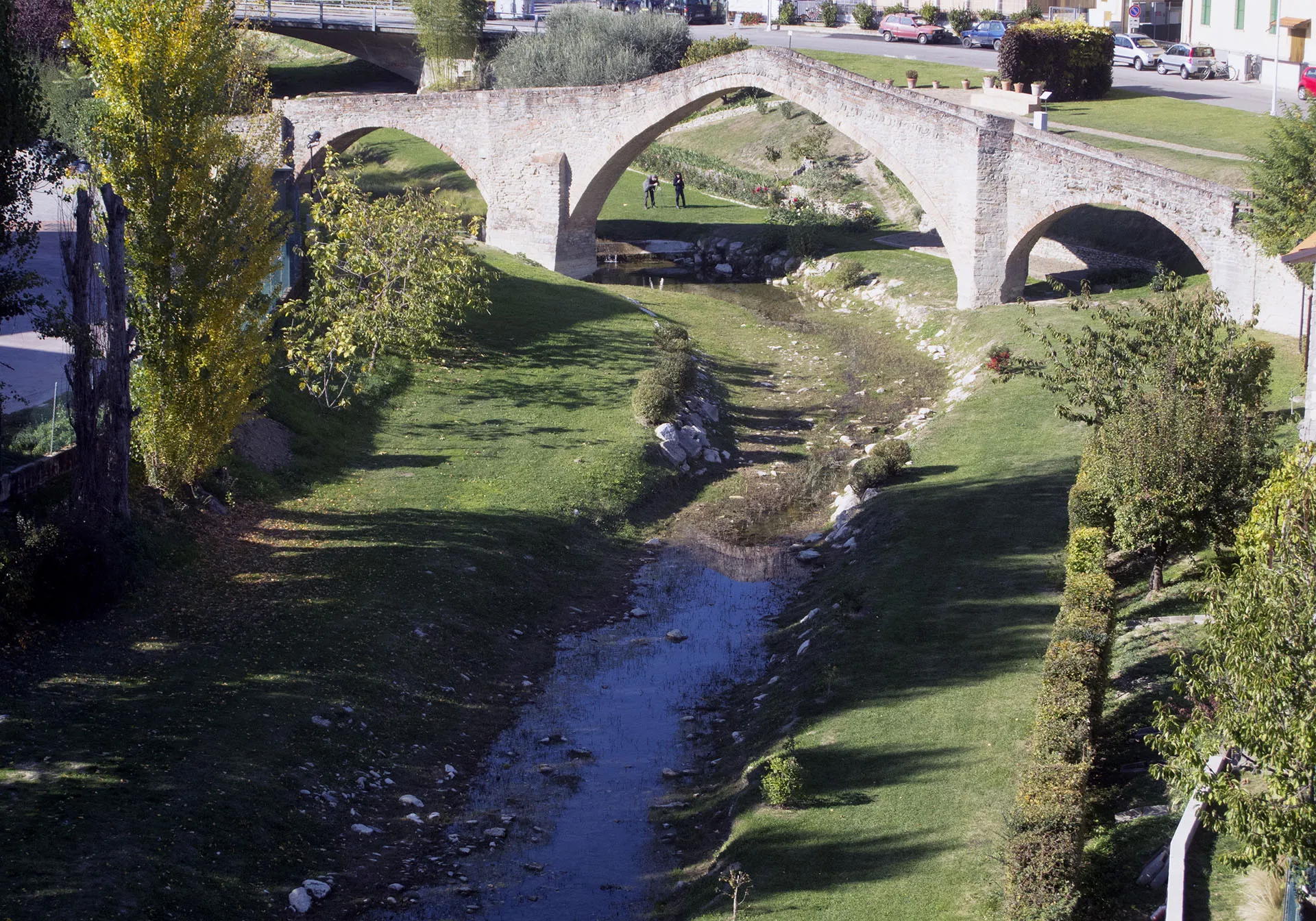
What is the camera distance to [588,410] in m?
25.3

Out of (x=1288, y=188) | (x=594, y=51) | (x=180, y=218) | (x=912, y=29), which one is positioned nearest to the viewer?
(x=180, y=218)

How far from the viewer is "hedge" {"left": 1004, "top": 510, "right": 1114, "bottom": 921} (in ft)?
31.2

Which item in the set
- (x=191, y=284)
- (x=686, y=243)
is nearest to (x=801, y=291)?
(x=686, y=243)

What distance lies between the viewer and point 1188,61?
51094 mm

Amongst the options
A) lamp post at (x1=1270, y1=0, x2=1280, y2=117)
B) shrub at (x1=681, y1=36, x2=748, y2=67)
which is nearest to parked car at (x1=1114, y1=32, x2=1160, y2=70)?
lamp post at (x1=1270, y1=0, x2=1280, y2=117)

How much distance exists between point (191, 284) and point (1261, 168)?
22277mm

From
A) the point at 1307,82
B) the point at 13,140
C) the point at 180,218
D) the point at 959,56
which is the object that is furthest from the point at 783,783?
the point at 959,56

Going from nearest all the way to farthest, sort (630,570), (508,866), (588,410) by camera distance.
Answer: (508,866), (630,570), (588,410)

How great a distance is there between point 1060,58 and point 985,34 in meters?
15.2

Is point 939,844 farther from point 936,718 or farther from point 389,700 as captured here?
point 389,700

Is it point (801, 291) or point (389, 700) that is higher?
point (801, 291)

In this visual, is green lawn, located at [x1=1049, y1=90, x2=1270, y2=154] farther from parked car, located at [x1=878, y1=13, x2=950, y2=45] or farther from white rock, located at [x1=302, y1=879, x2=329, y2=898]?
white rock, located at [x1=302, y1=879, x2=329, y2=898]

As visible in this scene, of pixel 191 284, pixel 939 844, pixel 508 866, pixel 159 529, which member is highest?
pixel 191 284

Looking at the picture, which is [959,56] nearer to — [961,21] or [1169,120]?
[961,21]
